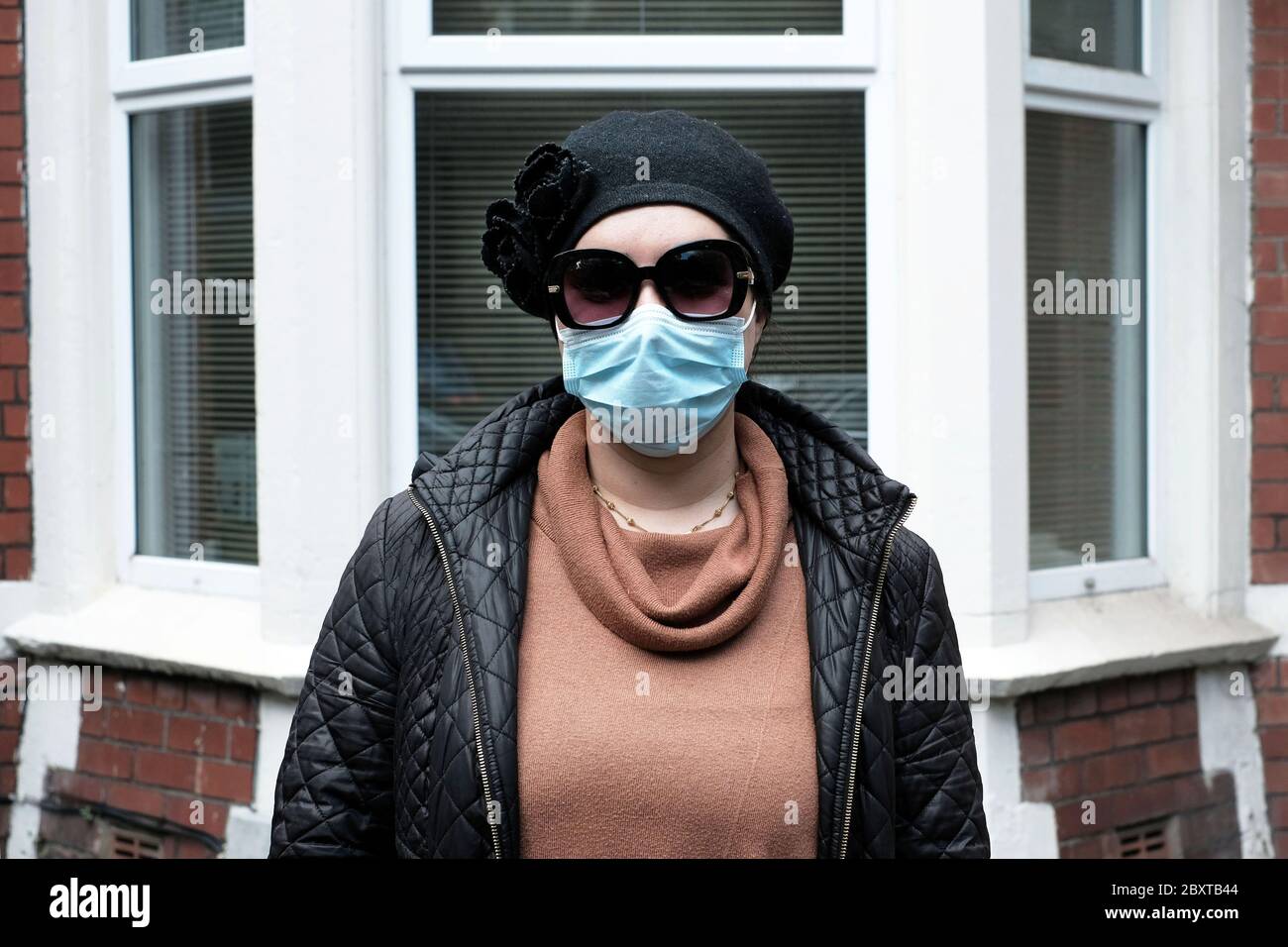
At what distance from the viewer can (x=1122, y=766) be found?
3709 millimetres

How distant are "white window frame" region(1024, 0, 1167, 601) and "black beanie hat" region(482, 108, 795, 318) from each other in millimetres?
2234

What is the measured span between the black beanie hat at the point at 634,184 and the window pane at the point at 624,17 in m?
2.04

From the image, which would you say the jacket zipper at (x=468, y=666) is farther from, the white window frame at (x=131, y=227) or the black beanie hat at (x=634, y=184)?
the white window frame at (x=131, y=227)

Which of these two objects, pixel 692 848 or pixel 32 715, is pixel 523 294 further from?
pixel 32 715

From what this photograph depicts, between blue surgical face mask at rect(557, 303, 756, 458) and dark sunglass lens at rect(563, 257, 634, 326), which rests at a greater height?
dark sunglass lens at rect(563, 257, 634, 326)

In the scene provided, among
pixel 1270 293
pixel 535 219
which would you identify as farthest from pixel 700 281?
pixel 1270 293

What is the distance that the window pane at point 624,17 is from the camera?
3617 millimetres

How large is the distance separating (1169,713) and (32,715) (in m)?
3.33

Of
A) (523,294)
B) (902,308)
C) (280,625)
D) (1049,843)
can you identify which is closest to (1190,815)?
(1049,843)

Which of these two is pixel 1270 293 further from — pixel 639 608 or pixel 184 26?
pixel 184 26

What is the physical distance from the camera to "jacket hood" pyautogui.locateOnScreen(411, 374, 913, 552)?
169 centimetres

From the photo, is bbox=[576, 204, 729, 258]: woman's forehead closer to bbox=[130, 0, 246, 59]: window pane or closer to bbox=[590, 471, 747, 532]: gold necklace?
bbox=[590, 471, 747, 532]: gold necklace

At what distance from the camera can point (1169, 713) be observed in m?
3.79

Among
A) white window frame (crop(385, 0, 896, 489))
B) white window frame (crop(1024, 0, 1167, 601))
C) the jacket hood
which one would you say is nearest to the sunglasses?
the jacket hood
